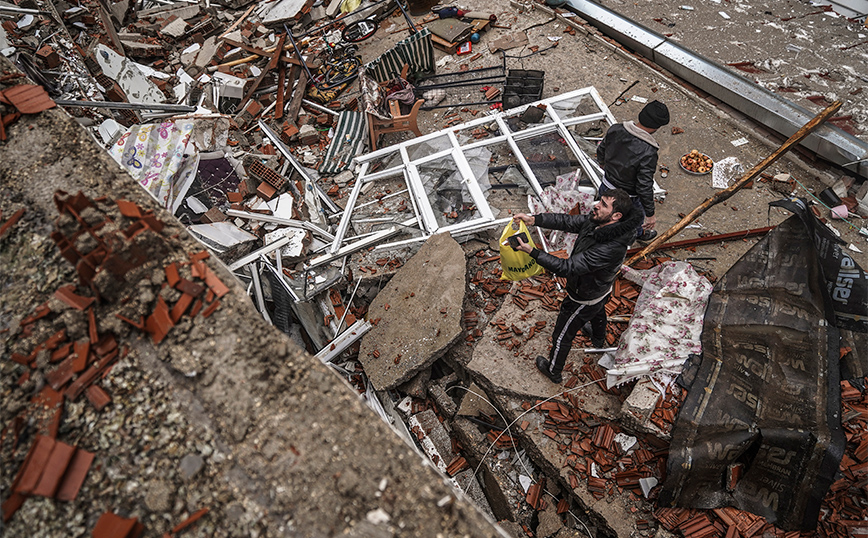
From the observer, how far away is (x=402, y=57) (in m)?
8.19

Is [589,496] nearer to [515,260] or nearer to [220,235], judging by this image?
[515,260]

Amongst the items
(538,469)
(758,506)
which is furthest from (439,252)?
(758,506)

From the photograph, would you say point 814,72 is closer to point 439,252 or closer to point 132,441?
point 439,252

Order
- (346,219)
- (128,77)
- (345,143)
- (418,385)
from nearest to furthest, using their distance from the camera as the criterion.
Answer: (418,385) → (346,219) → (345,143) → (128,77)

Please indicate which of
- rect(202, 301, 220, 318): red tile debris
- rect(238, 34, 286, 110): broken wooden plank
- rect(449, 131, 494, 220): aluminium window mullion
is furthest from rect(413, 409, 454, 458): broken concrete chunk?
rect(238, 34, 286, 110): broken wooden plank

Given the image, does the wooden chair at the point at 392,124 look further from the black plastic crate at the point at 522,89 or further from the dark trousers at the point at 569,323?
the dark trousers at the point at 569,323

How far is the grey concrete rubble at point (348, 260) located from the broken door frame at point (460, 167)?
0.04 meters

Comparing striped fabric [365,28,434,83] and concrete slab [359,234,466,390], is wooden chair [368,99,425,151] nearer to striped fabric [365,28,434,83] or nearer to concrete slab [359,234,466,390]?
striped fabric [365,28,434,83]

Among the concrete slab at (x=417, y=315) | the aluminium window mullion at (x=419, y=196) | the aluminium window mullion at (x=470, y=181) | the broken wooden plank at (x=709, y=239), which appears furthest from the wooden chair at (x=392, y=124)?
the broken wooden plank at (x=709, y=239)

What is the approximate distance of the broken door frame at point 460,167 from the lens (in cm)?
568

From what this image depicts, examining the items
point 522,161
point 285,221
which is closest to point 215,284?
point 285,221

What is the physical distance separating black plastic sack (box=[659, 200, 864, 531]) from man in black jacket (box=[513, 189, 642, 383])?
111 centimetres

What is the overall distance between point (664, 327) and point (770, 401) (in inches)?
40.5

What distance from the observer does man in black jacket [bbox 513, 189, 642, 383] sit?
3.73 m
